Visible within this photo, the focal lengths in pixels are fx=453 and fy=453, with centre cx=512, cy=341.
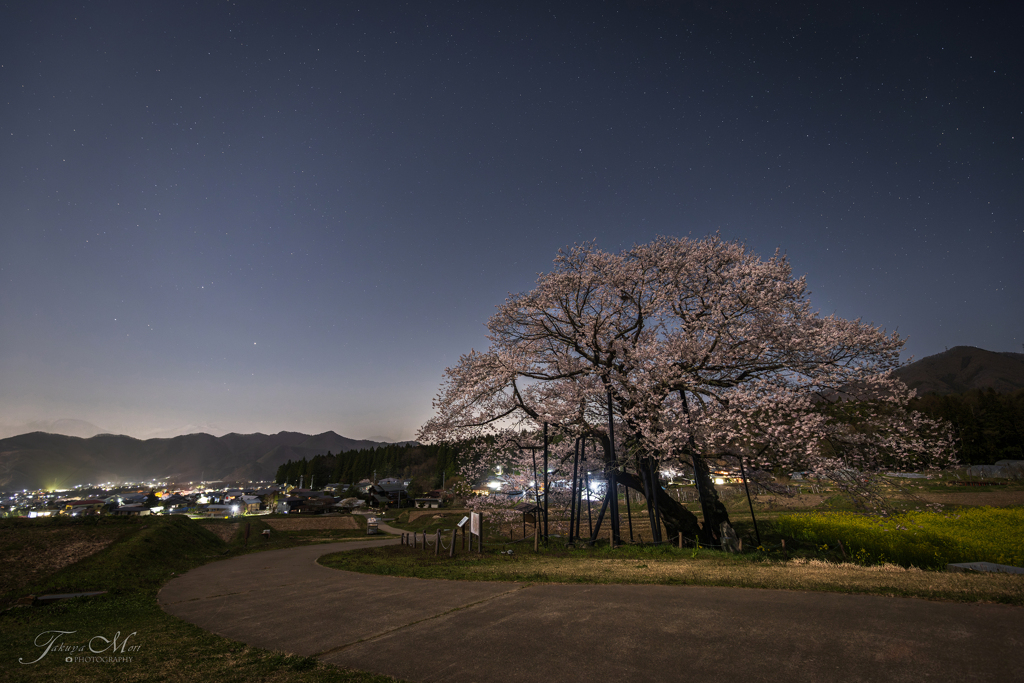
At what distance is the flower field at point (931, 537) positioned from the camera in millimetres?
13367

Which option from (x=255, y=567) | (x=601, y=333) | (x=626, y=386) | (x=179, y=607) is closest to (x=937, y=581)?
(x=626, y=386)

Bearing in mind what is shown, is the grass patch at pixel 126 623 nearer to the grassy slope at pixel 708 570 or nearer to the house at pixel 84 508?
the grassy slope at pixel 708 570

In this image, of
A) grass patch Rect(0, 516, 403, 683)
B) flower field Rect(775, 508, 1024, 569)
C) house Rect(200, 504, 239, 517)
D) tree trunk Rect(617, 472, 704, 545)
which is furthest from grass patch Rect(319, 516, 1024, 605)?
house Rect(200, 504, 239, 517)

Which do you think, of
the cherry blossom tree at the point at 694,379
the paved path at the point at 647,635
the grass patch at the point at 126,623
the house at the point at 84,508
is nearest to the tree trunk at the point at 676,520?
the cherry blossom tree at the point at 694,379

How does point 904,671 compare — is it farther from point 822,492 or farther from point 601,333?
point 601,333

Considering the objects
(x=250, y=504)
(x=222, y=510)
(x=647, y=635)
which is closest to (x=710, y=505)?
(x=647, y=635)

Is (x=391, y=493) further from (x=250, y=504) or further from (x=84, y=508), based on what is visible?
(x=84, y=508)

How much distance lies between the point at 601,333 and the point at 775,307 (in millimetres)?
6697

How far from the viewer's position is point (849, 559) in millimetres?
14211

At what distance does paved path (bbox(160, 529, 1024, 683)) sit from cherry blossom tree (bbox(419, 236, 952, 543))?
875 centimetres

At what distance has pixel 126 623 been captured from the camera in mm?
10203

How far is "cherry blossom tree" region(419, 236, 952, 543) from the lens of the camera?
15.5 m

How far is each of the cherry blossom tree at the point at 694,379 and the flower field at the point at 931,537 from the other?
2.42m

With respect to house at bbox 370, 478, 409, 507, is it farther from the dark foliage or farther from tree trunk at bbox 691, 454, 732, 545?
the dark foliage
